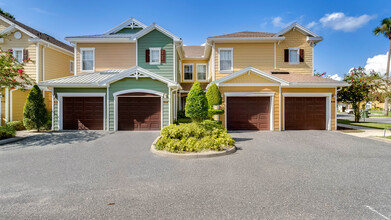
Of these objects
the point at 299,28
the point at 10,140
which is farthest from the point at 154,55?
the point at 299,28

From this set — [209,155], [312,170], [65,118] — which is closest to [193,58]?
[65,118]

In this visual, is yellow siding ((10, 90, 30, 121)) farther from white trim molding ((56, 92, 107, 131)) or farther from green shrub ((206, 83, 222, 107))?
green shrub ((206, 83, 222, 107))

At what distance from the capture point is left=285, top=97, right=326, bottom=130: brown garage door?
13.2 m

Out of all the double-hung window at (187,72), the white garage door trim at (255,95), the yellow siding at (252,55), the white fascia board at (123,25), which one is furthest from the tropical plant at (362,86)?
the white fascia board at (123,25)

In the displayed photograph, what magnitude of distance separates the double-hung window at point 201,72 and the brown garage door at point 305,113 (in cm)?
803

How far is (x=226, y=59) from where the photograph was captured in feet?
48.6

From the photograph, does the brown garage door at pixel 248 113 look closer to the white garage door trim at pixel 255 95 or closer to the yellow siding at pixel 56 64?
the white garage door trim at pixel 255 95

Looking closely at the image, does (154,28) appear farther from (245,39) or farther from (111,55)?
(245,39)

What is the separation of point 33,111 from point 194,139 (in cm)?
1081

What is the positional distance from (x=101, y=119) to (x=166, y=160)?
8359 mm

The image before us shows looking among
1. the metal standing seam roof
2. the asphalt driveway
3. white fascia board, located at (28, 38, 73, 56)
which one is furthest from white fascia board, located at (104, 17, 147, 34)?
the asphalt driveway

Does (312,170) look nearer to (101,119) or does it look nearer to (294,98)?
(294,98)

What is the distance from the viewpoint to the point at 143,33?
47.1 ft

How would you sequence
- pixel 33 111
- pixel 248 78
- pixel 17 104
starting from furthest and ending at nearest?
pixel 17 104
pixel 248 78
pixel 33 111
